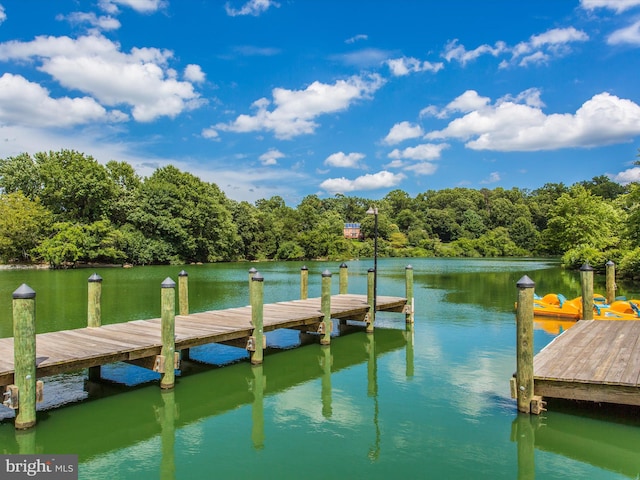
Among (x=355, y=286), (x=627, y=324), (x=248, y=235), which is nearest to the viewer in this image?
(x=627, y=324)

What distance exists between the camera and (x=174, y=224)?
5359 cm

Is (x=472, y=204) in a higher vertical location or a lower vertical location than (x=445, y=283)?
higher

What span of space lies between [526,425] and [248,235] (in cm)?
6056

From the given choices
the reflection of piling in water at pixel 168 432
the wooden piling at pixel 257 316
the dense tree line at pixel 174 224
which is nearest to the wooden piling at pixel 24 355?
the reflection of piling in water at pixel 168 432

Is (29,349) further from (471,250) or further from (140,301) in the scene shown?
(471,250)

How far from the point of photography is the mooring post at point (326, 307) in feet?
41.4

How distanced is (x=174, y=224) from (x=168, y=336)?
4664 centimetres

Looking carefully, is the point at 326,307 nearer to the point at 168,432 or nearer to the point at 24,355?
the point at 168,432

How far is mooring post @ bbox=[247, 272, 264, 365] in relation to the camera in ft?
35.0

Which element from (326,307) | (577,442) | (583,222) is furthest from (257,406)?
(583,222)

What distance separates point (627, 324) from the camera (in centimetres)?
1160

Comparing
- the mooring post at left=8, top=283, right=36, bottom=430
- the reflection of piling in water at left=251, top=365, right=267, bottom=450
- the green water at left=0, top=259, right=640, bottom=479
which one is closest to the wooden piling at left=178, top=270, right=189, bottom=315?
the green water at left=0, top=259, right=640, bottom=479

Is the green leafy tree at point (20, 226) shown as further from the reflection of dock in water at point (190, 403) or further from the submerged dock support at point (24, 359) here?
the submerged dock support at point (24, 359)

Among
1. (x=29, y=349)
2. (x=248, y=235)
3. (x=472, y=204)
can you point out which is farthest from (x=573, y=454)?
(x=472, y=204)
